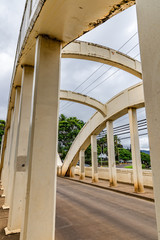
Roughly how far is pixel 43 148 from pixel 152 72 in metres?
2.33

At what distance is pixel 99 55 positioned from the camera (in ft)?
20.4

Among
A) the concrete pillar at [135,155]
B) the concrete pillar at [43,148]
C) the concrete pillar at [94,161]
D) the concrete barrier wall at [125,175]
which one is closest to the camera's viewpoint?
the concrete pillar at [43,148]

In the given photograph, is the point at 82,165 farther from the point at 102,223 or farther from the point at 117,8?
the point at 117,8

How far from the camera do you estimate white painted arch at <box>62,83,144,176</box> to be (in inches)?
375

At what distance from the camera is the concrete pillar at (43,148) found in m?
2.56

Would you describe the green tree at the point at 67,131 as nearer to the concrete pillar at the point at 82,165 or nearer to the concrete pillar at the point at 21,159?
the concrete pillar at the point at 82,165

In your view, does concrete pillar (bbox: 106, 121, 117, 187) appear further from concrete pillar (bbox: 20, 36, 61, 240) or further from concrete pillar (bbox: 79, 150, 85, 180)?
concrete pillar (bbox: 20, 36, 61, 240)

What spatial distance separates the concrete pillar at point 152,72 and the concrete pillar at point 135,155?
8.97m

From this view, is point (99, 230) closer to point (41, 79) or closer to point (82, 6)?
point (41, 79)

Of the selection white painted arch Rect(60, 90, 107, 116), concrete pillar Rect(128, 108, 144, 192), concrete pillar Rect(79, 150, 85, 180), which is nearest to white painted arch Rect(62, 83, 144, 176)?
concrete pillar Rect(79, 150, 85, 180)

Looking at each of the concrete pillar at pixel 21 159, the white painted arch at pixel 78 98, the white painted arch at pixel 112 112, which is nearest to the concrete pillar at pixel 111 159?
Answer: the white painted arch at pixel 112 112

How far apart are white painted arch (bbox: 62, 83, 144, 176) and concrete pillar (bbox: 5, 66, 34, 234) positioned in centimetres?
684

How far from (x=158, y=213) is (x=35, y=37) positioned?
371 cm

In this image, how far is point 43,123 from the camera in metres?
2.94
